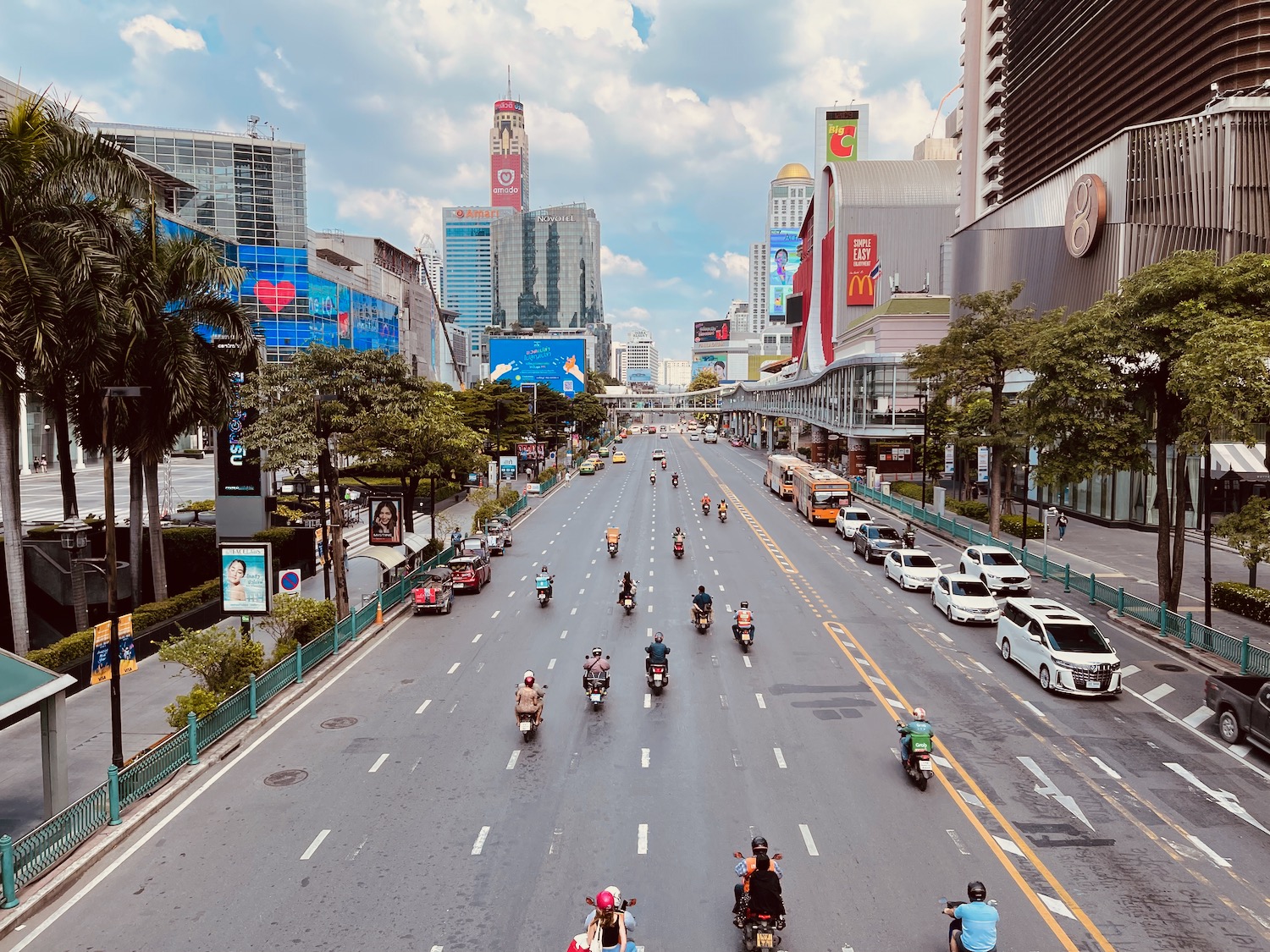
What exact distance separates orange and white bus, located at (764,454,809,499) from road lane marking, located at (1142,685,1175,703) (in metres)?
43.9

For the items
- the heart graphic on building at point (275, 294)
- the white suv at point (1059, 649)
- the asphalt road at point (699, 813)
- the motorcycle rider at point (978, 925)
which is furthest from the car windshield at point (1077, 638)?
the heart graphic on building at point (275, 294)

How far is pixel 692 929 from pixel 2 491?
2205 cm

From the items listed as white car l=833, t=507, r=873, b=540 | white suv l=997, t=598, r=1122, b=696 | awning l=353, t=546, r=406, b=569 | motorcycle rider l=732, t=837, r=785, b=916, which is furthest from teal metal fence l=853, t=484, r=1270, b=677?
awning l=353, t=546, r=406, b=569

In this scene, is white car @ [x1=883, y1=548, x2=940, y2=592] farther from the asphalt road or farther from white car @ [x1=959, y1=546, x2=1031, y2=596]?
the asphalt road

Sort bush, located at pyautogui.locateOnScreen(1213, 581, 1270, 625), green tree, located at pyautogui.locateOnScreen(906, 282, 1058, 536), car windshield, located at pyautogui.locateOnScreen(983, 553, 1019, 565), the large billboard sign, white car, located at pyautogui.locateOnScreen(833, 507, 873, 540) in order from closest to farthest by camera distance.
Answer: bush, located at pyautogui.locateOnScreen(1213, 581, 1270, 625) < car windshield, located at pyautogui.locateOnScreen(983, 553, 1019, 565) < green tree, located at pyautogui.locateOnScreen(906, 282, 1058, 536) < white car, located at pyautogui.locateOnScreen(833, 507, 873, 540) < the large billboard sign

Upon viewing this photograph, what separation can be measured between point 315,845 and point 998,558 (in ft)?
93.6

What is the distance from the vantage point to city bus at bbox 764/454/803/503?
218 feet

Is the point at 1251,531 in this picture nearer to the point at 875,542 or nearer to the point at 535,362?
the point at 875,542

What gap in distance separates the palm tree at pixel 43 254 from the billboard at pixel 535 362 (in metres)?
106

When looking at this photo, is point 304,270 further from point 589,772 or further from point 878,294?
point 589,772

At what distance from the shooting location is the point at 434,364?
18950 centimetres

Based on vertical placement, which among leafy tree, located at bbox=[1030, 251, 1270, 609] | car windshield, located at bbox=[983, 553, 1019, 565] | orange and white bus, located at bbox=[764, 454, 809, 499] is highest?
leafy tree, located at bbox=[1030, 251, 1270, 609]

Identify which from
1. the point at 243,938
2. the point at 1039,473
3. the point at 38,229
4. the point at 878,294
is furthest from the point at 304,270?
the point at 243,938

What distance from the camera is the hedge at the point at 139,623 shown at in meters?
20.7
